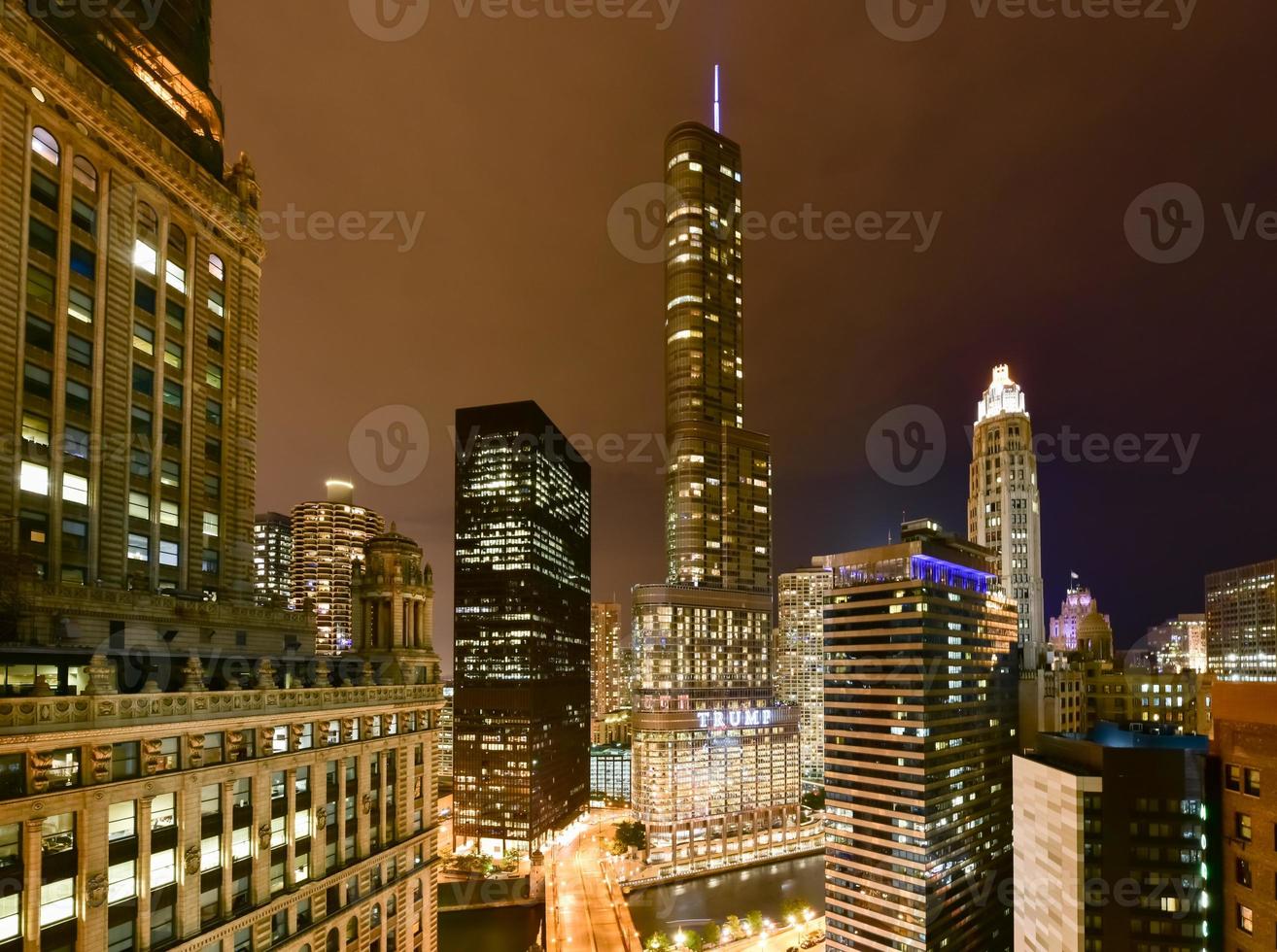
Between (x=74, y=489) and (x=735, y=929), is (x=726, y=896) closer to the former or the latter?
(x=735, y=929)

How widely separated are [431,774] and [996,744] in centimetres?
11122

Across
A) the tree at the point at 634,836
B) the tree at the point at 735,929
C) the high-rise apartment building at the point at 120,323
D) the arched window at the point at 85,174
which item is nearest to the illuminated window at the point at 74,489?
the high-rise apartment building at the point at 120,323

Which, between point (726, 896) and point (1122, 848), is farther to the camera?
point (726, 896)

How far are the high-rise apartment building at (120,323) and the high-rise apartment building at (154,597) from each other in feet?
0.46

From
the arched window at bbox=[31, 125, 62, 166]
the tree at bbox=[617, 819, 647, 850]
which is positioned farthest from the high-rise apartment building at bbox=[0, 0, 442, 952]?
the tree at bbox=[617, 819, 647, 850]

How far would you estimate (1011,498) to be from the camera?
158 metres

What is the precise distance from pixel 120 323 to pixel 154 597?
52.5 ft

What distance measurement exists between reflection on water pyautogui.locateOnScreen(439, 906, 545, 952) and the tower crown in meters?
137

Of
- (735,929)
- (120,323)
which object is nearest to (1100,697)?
(735,929)

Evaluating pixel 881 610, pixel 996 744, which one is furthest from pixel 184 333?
pixel 996 744

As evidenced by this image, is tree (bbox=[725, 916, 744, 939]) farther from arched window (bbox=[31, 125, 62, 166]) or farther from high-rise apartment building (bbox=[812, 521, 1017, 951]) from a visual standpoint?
arched window (bbox=[31, 125, 62, 166])

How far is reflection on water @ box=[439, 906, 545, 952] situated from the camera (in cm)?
12938

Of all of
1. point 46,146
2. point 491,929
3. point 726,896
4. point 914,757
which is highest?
point 46,146

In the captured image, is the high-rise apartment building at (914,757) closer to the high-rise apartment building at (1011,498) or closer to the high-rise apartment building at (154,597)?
the high-rise apartment building at (1011,498)
